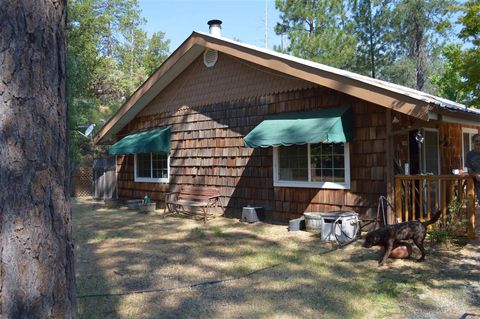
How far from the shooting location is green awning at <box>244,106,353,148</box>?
24.7 ft

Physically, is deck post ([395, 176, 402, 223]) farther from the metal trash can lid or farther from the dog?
the dog

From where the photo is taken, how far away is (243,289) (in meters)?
4.89

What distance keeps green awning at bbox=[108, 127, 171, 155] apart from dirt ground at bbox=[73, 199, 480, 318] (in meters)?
4.04

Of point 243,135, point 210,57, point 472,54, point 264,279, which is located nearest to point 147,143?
point 210,57

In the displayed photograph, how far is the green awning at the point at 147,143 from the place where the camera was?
464 inches

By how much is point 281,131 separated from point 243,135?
5.92 feet

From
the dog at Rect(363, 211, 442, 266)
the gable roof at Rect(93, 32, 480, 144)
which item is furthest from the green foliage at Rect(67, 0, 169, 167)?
the dog at Rect(363, 211, 442, 266)

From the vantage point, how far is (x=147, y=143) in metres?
11.9

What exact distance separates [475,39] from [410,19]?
21938 millimetres

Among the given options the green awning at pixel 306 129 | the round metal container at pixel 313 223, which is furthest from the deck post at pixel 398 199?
the round metal container at pixel 313 223

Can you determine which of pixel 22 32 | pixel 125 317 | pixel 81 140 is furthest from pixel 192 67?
pixel 81 140

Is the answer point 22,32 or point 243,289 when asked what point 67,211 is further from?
point 243,289

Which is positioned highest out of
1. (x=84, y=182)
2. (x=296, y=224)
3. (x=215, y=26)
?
(x=215, y=26)

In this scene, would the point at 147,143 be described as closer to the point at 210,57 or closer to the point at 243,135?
the point at 210,57
